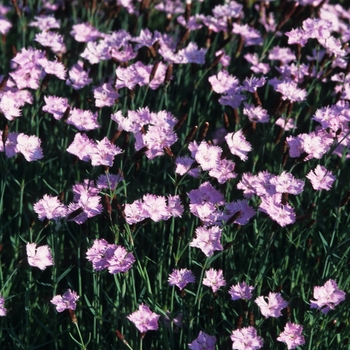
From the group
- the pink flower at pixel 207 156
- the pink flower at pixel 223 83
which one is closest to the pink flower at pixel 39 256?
the pink flower at pixel 207 156

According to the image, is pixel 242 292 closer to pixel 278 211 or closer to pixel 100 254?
pixel 278 211

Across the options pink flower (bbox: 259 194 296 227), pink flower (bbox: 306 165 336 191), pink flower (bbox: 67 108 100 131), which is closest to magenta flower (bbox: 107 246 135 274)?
pink flower (bbox: 259 194 296 227)

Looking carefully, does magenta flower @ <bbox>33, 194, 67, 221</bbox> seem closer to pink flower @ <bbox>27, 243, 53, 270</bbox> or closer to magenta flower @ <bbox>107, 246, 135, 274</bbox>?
pink flower @ <bbox>27, 243, 53, 270</bbox>

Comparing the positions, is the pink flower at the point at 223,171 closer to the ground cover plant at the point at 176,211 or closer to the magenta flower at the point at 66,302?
the ground cover plant at the point at 176,211

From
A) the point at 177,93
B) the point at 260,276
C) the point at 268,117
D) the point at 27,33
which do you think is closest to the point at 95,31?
the point at 177,93

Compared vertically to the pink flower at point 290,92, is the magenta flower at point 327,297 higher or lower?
lower

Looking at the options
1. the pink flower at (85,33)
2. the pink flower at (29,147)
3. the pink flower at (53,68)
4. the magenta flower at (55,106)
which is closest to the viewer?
the pink flower at (29,147)

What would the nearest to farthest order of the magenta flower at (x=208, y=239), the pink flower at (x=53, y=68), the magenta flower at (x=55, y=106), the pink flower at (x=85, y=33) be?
the magenta flower at (x=208, y=239) < the magenta flower at (x=55, y=106) < the pink flower at (x=53, y=68) < the pink flower at (x=85, y=33)
